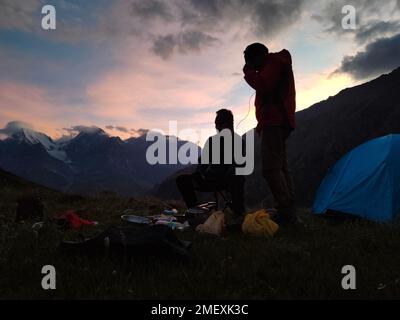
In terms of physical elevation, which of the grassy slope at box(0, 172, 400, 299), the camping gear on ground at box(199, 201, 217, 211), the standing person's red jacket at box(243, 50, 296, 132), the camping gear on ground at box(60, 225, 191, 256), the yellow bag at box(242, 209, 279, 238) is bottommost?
the grassy slope at box(0, 172, 400, 299)

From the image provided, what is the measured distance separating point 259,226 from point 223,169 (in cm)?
257

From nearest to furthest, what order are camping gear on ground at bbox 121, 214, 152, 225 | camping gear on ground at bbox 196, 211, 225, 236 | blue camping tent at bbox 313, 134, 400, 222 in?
camping gear on ground at bbox 196, 211, 225, 236, camping gear on ground at bbox 121, 214, 152, 225, blue camping tent at bbox 313, 134, 400, 222

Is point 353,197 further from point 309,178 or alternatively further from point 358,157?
point 309,178

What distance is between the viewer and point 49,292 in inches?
173

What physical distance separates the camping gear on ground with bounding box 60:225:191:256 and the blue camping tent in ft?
23.2

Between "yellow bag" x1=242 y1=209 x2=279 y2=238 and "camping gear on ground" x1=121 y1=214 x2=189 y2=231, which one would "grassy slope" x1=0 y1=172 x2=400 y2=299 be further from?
"camping gear on ground" x1=121 y1=214 x2=189 y2=231

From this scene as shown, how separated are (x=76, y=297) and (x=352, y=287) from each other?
116 inches

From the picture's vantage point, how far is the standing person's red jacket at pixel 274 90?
331 inches

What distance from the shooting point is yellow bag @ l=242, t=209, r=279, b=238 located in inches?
304

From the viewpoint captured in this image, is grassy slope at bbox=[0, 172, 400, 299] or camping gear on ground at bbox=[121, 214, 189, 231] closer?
grassy slope at bbox=[0, 172, 400, 299]

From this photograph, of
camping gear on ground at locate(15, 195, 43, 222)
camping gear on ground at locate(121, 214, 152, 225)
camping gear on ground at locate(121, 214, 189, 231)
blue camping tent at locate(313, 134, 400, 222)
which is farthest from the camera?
blue camping tent at locate(313, 134, 400, 222)

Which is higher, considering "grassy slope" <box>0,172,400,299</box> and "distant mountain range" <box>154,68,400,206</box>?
"distant mountain range" <box>154,68,400,206</box>

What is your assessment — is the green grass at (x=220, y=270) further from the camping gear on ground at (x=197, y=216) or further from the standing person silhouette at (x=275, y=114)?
the standing person silhouette at (x=275, y=114)

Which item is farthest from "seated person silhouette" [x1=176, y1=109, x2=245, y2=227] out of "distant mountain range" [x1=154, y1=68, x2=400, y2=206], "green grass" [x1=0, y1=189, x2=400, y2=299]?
"distant mountain range" [x1=154, y1=68, x2=400, y2=206]
